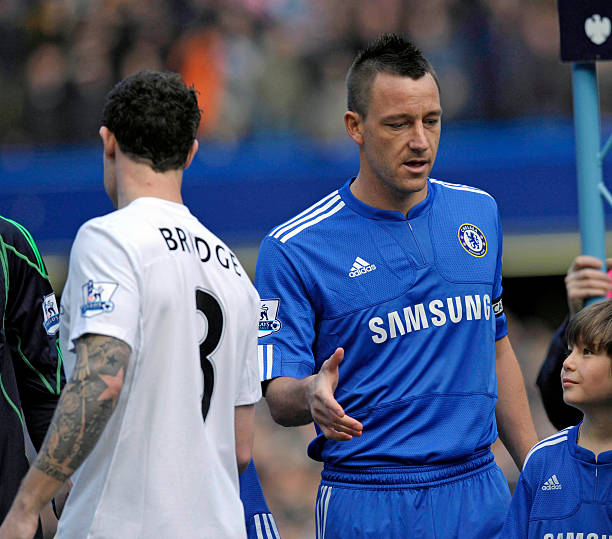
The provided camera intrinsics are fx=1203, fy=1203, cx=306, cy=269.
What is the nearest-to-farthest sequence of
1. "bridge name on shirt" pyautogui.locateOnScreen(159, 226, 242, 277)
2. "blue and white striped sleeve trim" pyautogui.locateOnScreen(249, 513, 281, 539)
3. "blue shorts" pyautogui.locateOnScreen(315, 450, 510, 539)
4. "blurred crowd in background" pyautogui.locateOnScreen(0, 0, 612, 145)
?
1. "bridge name on shirt" pyautogui.locateOnScreen(159, 226, 242, 277)
2. "blue shorts" pyautogui.locateOnScreen(315, 450, 510, 539)
3. "blue and white striped sleeve trim" pyautogui.locateOnScreen(249, 513, 281, 539)
4. "blurred crowd in background" pyautogui.locateOnScreen(0, 0, 612, 145)

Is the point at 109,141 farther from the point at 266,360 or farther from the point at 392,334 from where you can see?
the point at 392,334

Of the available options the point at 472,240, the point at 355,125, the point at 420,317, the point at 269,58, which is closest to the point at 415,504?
the point at 420,317

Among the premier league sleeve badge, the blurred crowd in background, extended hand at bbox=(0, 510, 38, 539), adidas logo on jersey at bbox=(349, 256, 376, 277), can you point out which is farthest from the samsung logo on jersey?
the blurred crowd in background

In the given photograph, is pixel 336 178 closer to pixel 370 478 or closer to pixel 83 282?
pixel 370 478

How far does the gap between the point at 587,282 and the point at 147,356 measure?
196 cm

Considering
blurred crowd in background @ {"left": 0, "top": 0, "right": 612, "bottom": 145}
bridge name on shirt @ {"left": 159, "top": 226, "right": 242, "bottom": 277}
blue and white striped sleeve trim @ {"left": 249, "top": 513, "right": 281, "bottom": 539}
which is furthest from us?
blurred crowd in background @ {"left": 0, "top": 0, "right": 612, "bottom": 145}

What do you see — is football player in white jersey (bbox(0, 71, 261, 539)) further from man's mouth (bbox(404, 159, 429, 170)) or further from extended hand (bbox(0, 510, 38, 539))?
man's mouth (bbox(404, 159, 429, 170))

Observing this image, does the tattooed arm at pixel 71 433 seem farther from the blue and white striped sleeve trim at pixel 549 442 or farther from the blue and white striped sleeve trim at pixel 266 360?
the blue and white striped sleeve trim at pixel 549 442

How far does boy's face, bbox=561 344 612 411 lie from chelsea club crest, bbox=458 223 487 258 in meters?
0.44

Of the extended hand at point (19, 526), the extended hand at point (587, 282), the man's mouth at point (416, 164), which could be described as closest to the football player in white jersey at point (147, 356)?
the extended hand at point (19, 526)

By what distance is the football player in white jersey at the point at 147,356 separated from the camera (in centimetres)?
260

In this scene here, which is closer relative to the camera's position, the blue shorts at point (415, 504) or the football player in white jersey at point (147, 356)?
the football player in white jersey at point (147, 356)

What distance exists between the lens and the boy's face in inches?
139

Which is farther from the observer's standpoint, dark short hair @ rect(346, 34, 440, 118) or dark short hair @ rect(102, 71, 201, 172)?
dark short hair @ rect(346, 34, 440, 118)
